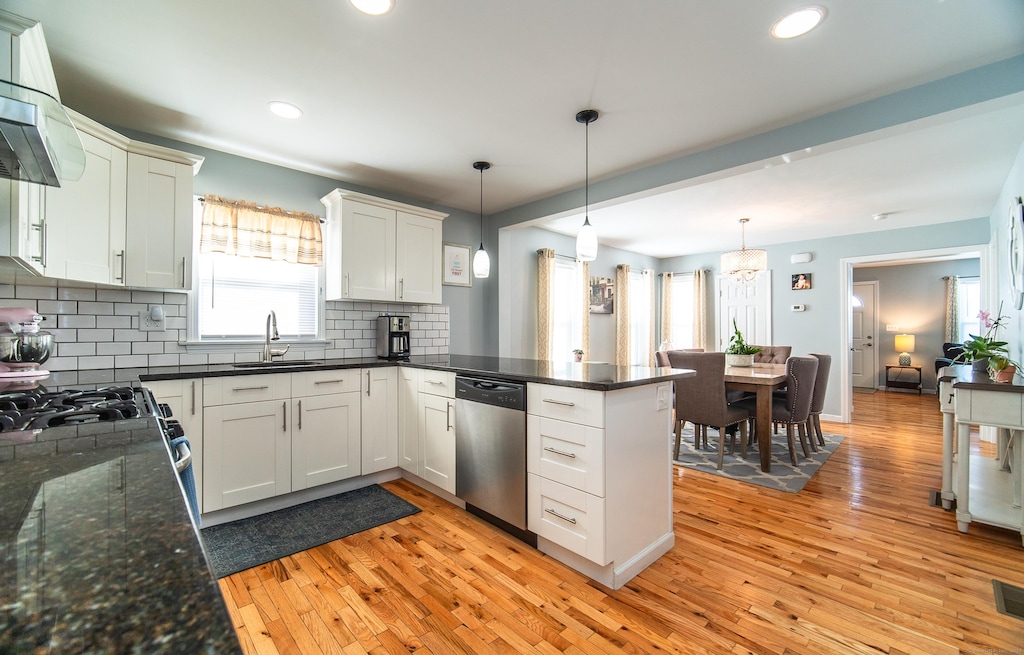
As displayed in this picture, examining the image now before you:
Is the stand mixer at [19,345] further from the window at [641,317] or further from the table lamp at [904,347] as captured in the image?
the table lamp at [904,347]

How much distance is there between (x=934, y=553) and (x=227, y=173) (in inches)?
192

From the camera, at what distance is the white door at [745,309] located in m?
6.33

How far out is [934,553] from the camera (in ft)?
7.59

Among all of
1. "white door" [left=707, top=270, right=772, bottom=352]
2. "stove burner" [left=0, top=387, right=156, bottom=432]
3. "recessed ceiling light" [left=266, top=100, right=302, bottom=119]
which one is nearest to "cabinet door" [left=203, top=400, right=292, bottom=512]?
"stove burner" [left=0, top=387, right=156, bottom=432]

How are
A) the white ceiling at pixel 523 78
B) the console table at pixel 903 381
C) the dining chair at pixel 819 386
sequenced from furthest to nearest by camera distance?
the console table at pixel 903 381
the dining chair at pixel 819 386
the white ceiling at pixel 523 78

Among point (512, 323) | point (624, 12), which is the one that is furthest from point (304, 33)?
point (512, 323)

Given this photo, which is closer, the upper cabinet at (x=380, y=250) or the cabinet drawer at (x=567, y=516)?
the cabinet drawer at (x=567, y=516)

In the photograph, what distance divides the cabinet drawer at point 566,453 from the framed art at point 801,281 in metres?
5.37

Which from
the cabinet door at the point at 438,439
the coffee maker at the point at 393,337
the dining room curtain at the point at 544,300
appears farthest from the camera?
the dining room curtain at the point at 544,300

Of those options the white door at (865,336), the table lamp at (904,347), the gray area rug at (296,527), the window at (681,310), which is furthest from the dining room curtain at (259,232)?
the table lamp at (904,347)

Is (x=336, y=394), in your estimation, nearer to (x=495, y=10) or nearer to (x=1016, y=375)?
(x=495, y=10)

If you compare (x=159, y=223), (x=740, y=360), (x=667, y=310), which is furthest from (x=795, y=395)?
(x=159, y=223)

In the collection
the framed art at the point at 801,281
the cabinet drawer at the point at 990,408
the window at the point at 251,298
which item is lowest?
the cabinet drawer at the point at 990,408

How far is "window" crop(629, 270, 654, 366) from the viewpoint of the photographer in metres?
6.96
